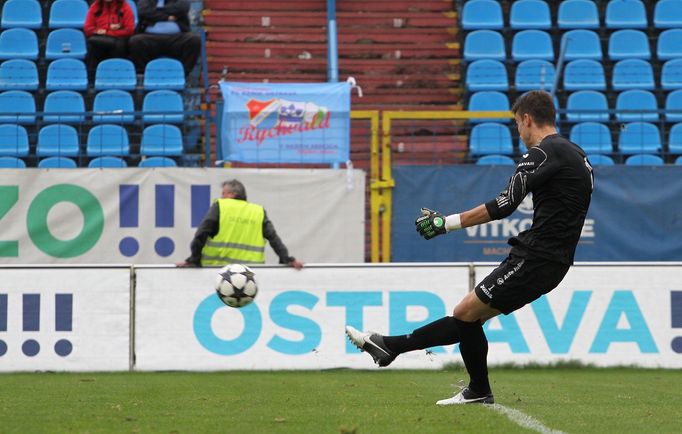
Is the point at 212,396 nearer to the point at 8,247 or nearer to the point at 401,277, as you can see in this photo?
the point at 401,277

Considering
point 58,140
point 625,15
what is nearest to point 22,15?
point 58,140

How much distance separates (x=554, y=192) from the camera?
684cm

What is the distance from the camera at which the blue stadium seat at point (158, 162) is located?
47.0 feet

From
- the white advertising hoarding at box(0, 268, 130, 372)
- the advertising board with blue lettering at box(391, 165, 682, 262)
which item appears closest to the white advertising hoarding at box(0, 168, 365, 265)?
the advertising board with blue lettering at box(391, 165, 682, 262)

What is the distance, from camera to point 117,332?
11305 millimetres

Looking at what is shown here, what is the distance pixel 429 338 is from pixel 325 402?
873mm

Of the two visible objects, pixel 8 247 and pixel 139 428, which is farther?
pixel 8 247

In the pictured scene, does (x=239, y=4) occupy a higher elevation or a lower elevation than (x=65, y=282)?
higher

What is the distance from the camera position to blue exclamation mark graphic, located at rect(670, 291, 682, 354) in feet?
37.6

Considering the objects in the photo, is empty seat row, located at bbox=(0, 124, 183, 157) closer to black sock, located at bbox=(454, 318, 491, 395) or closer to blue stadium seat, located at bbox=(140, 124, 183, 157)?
blue stadium seat, located at bbox=(140, 124, 183, 157)

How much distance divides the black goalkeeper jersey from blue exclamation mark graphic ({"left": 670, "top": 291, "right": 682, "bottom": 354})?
5.00 metres

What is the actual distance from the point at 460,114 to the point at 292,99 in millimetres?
2013

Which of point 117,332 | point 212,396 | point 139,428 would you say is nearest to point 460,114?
point 117,332

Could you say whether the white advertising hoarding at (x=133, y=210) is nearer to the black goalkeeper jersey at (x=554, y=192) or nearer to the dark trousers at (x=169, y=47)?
the dark trousers at (x=169, y=47)
